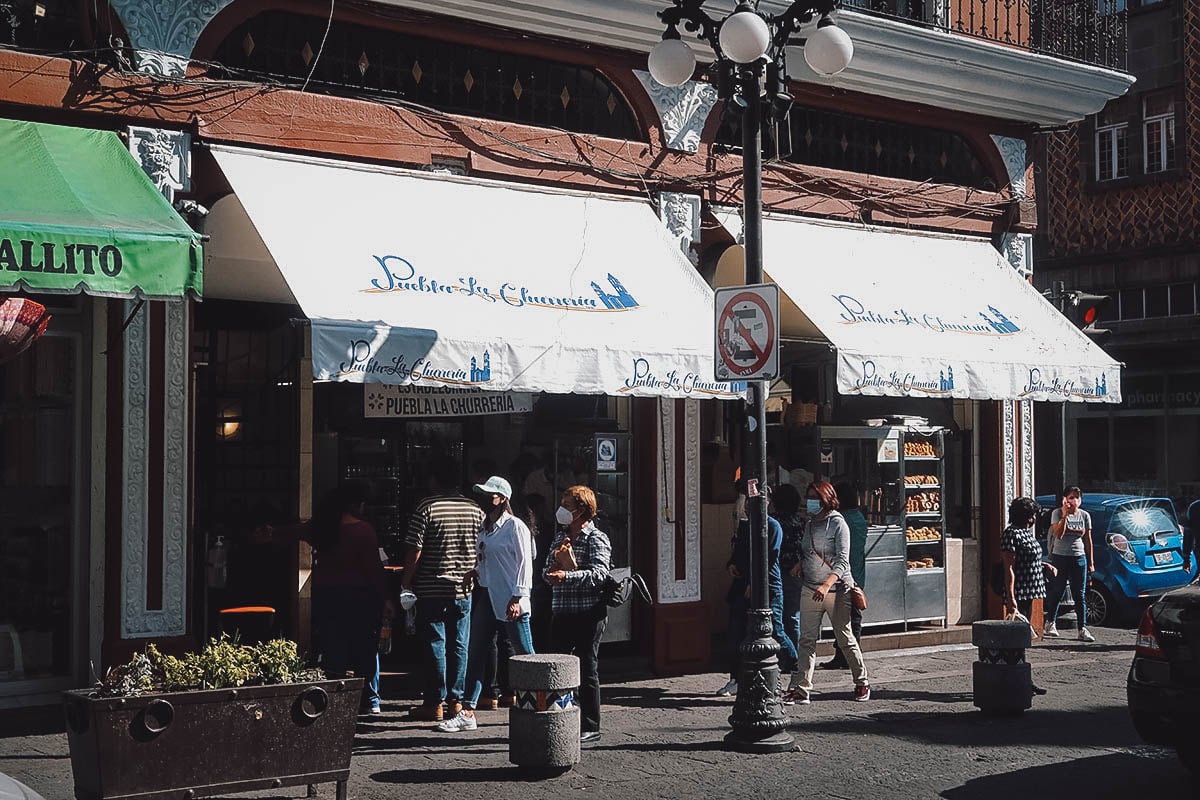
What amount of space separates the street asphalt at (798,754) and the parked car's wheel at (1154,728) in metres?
0.35

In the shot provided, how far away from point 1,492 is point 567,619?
4.32 m

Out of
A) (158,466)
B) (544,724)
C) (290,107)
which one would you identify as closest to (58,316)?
(158,466)

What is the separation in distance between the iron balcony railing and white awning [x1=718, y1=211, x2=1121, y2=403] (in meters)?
2.35

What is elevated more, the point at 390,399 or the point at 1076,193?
the point at 1076,193

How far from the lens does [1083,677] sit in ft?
41.1

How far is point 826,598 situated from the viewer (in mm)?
11211

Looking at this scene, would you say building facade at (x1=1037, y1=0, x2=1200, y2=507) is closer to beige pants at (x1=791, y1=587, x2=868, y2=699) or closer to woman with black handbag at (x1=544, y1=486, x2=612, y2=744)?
beige pants at (x1=791, y1=587, x2=868, y2=699)

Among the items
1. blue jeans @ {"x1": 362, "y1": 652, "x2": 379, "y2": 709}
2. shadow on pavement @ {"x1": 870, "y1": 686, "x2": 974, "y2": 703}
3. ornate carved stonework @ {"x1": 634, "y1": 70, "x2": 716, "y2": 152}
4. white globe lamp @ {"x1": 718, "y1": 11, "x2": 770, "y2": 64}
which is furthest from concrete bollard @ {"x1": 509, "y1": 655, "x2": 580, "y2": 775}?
ornate carved stonework @ {"x1": 634, "y1": 70, "x2": 716, "y2": 152}

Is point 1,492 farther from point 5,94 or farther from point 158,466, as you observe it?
point 5,94

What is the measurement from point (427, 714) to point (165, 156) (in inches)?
181

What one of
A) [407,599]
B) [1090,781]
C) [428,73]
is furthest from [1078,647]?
[428,73]

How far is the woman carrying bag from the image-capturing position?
11.1 m

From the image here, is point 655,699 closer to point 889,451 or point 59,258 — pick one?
point 889,451

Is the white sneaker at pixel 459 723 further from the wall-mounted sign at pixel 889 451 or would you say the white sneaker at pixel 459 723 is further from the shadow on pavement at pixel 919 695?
the wall-mounted sign at pixel 889 451
